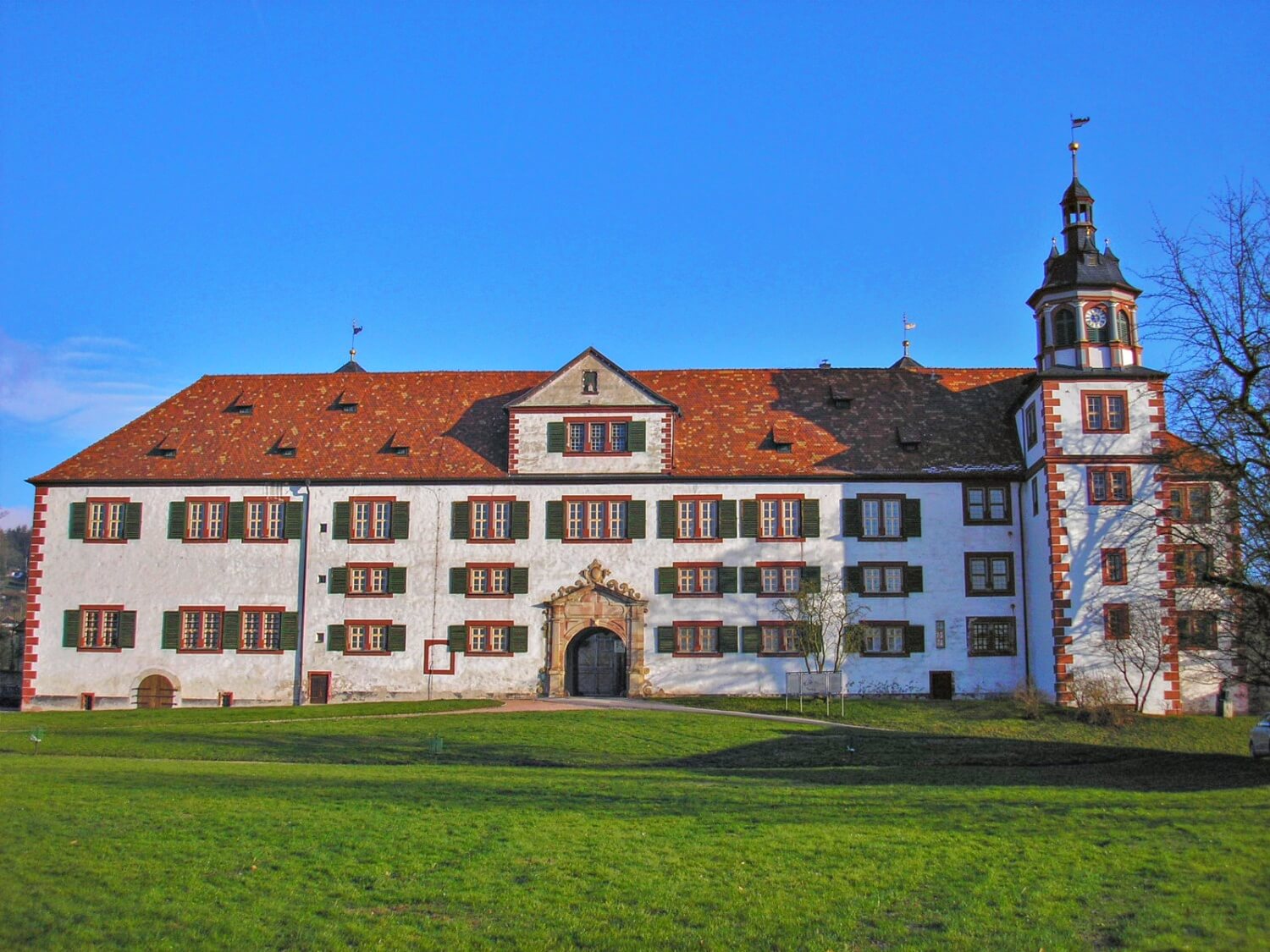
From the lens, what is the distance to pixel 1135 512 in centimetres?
3962

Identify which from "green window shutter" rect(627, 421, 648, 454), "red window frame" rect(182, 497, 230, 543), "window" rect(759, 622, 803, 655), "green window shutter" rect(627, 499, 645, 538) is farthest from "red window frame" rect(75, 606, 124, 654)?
"window" rect(759, 622, 803, 655)

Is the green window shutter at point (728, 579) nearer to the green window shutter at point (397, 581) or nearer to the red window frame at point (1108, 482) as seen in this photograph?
the green window shutter at point (397, 581)

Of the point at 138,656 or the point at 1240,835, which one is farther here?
the point at 138,656

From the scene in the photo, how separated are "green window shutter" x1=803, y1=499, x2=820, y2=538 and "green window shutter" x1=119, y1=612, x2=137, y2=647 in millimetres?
24511

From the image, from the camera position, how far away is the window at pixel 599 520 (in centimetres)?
4306

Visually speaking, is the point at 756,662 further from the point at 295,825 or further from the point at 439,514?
the point at 295,825

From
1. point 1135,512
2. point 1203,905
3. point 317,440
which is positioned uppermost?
point 317,440

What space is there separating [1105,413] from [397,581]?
2519cm

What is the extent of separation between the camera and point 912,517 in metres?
42.5

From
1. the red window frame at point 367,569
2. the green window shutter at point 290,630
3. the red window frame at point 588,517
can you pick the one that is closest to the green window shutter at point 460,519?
the red window frame at point 367,569

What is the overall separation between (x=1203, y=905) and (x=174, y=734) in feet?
90.6

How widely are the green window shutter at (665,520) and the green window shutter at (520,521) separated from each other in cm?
469

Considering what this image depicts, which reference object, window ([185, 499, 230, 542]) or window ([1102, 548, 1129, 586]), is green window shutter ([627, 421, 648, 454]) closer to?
window ([185, 499, 230, 542])

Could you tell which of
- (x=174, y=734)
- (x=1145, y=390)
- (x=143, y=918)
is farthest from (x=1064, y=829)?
(x=1145, y=390)
